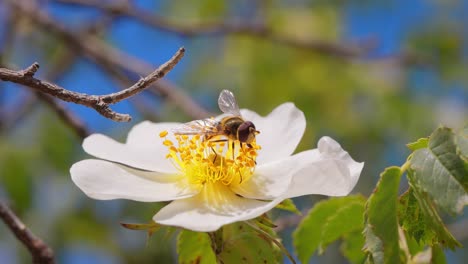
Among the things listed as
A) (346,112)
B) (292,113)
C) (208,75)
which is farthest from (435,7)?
(292,113)

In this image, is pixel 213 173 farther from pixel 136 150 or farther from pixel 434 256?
pixel 434 256

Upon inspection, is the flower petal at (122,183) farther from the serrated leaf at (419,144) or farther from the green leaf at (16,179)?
the green leaf at (16,179)

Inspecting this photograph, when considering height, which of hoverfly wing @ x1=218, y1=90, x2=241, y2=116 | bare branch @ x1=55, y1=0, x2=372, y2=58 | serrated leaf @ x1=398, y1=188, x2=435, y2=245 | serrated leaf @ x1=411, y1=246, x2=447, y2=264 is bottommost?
serrated leaf @ x1=411, y1=246, x2=447, y2=264

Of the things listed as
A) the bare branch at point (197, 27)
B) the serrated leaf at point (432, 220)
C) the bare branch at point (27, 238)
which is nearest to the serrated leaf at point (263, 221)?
the serrated leaf at point (432, 220)

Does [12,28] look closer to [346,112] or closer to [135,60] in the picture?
[135,60]

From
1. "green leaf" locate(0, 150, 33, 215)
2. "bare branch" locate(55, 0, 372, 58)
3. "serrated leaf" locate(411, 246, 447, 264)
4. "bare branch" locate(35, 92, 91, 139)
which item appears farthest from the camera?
"green leaf" locate(0, 150, 33, 215)

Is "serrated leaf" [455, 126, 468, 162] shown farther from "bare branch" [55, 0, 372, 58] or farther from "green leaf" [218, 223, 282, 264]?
"bare branch" [55, 0, 372, 58]

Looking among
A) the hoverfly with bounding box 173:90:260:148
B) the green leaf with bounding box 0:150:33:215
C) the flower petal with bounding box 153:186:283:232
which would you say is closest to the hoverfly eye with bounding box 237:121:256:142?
the hoverfly with bounding box 173:90:260:148

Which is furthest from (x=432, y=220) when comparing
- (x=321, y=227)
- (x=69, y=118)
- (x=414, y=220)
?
(x=69, y=118)
